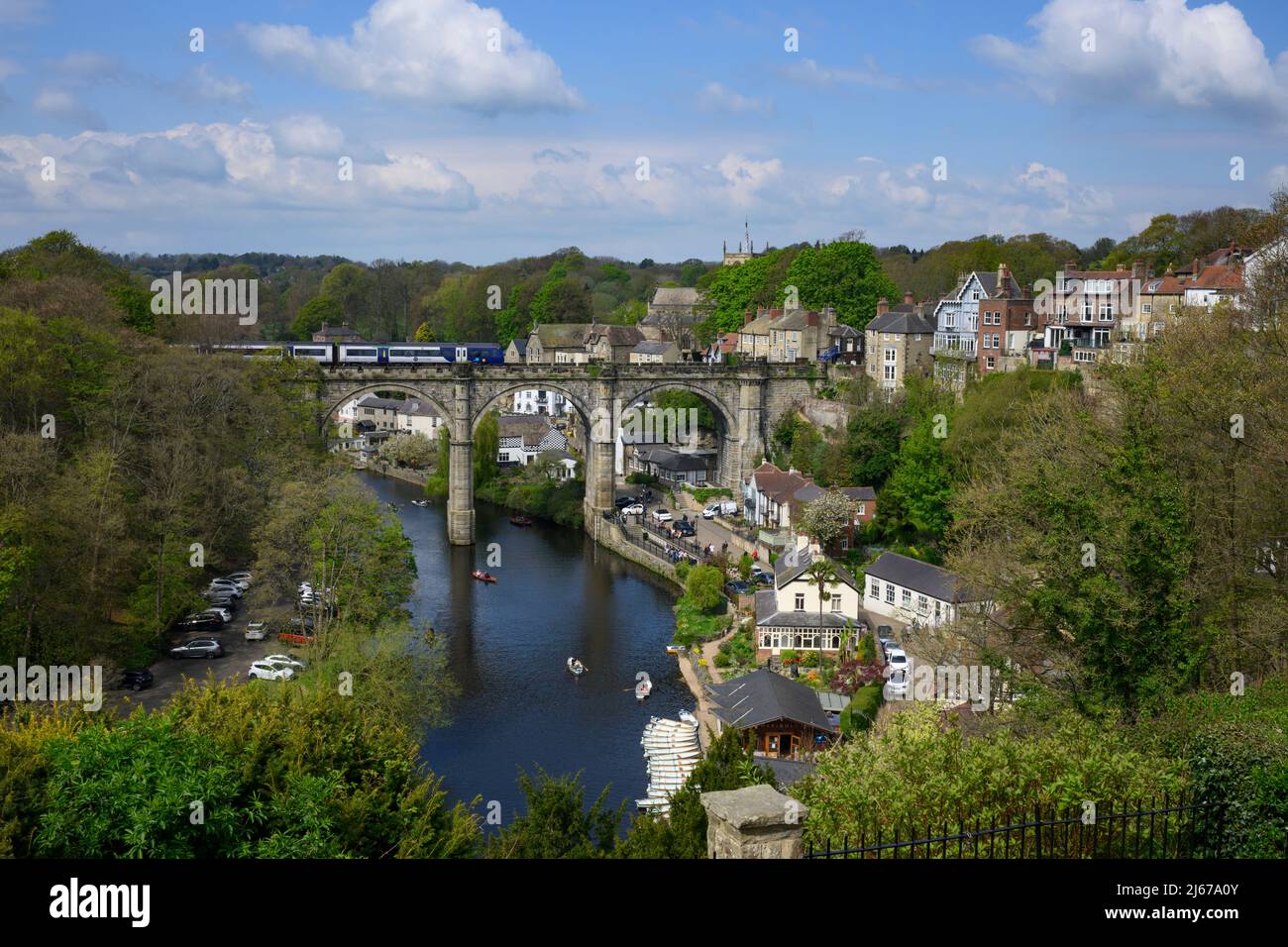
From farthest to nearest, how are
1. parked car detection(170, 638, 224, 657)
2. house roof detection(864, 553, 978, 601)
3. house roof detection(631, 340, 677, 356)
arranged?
1. house roof detection(631, 340, 677, 356)
2. house roof detection(864, 553, 978, 601)
3. parked car detection(170, 638, 224, 657)

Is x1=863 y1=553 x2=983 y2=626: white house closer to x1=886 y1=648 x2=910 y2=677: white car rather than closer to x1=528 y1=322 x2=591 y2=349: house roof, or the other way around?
x1=886 y1=648 x2=910 y2=677: white car

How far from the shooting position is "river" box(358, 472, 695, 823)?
89.9 feet

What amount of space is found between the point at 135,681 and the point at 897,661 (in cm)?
1925

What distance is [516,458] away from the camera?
68.6 metres

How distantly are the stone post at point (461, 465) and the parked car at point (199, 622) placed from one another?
1658 cm

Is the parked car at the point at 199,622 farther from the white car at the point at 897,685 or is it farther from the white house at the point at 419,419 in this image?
the white house at the point at 419,419

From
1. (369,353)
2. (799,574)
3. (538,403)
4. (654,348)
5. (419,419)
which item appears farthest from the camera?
(538,403)

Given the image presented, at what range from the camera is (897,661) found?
31188 millimetres

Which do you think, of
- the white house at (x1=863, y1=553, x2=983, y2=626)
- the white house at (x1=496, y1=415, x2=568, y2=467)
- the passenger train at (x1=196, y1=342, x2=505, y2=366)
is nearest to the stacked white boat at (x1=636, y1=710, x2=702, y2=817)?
the white house at (x1=863, y1=553, x2=983, y2=626)

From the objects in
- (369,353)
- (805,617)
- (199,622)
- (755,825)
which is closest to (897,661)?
(805,617)

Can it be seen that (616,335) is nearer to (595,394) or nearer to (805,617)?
(595,394)

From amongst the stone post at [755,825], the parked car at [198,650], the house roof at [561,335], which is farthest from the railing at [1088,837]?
the house roof at [561,335]

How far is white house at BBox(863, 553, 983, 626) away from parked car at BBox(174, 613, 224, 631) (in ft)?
65.1
